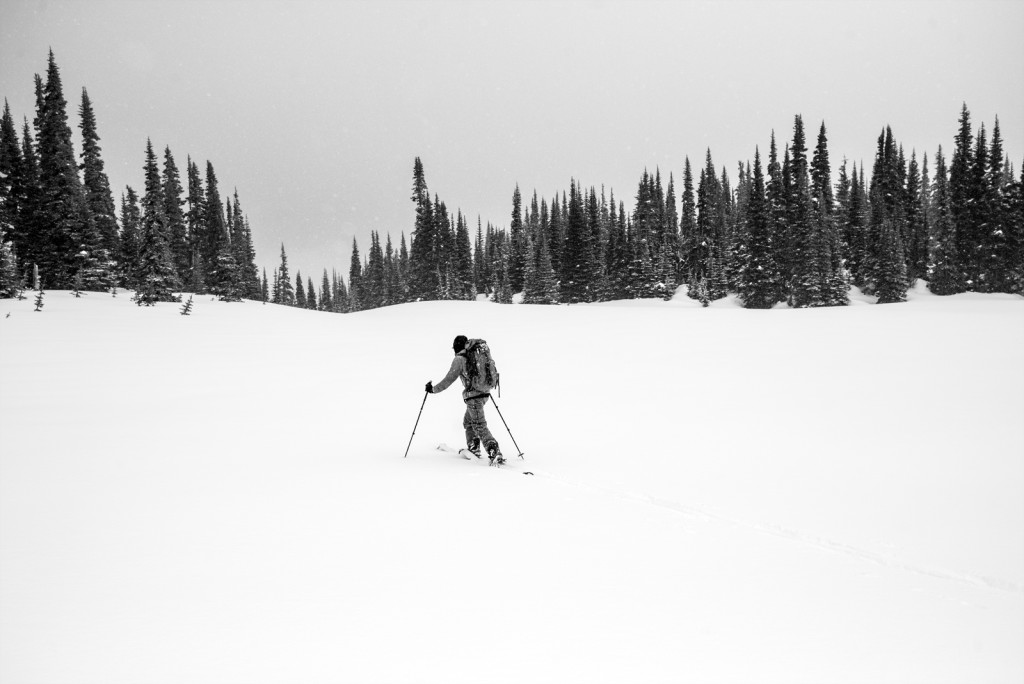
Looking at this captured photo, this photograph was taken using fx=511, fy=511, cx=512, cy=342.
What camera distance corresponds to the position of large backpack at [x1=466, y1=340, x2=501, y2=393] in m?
8.43

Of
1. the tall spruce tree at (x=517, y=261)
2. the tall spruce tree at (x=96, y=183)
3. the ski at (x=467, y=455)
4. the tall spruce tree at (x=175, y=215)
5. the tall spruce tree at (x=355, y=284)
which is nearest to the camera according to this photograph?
the ski at (x=467, y=455)

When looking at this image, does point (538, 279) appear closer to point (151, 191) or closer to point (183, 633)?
point (151, 191)

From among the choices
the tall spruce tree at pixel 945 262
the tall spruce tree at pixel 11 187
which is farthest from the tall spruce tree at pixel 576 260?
the tall spruce tree at pixel 11 187

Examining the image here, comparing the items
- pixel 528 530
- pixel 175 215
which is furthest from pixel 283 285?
pixel 528 530

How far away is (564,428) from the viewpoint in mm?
10680

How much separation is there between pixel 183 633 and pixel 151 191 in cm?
5894

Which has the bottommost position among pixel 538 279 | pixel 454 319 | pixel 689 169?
pixel 454 319

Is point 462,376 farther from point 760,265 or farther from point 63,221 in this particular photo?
point 760,265

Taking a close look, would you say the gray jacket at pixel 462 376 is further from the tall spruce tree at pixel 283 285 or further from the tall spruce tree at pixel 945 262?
the tall spruce tree at pixel 283 285

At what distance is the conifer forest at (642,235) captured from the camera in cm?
3572

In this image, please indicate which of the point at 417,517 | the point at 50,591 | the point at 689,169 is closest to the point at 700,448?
the point at 417,517

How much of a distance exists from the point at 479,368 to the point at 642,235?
7303 centimetres

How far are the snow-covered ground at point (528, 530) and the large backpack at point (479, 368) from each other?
4.47 feet

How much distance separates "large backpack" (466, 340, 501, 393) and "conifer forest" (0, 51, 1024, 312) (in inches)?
1032
